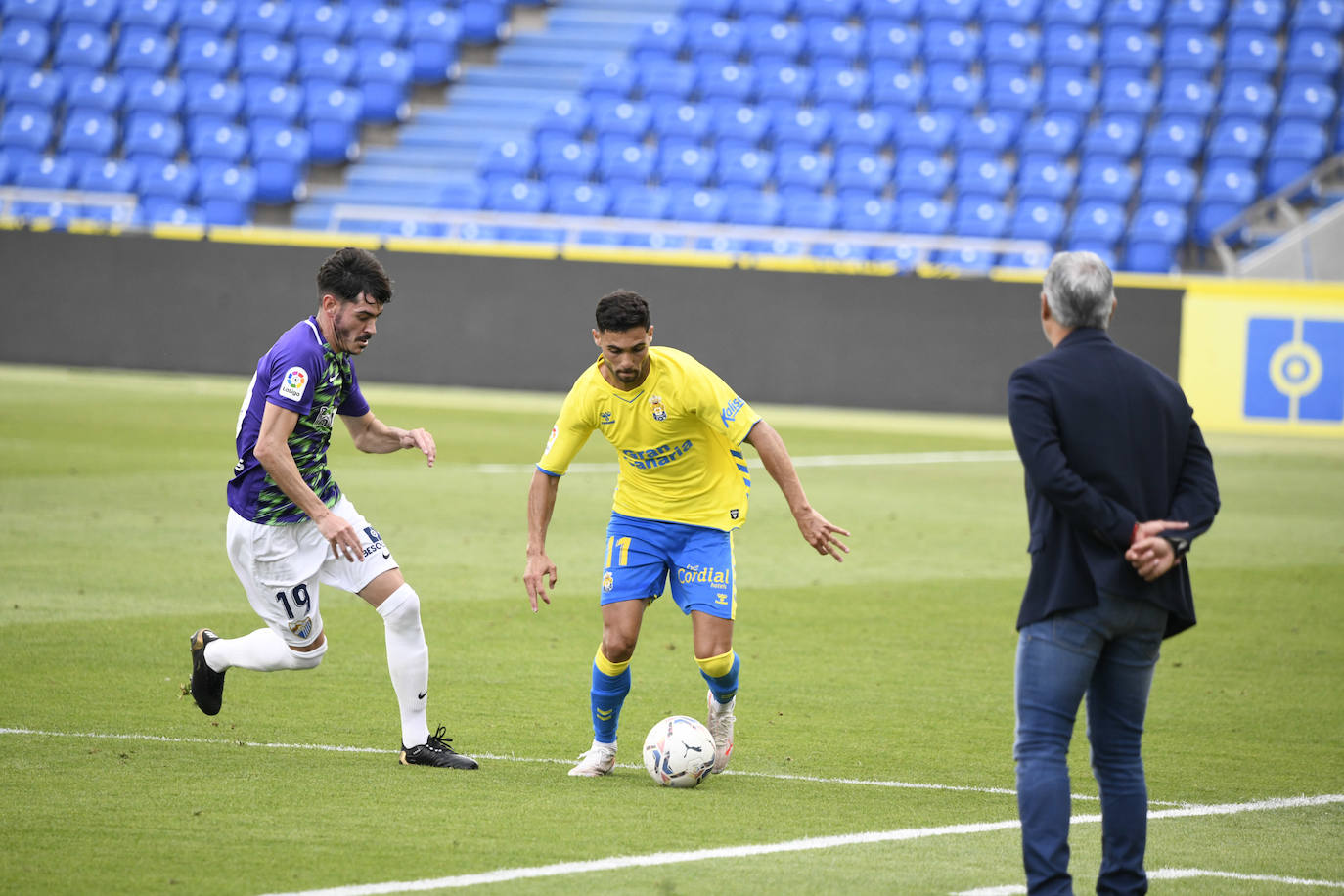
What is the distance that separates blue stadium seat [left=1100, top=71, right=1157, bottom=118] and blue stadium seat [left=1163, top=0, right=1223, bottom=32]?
1.48m

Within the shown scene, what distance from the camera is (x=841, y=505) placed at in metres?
15.5

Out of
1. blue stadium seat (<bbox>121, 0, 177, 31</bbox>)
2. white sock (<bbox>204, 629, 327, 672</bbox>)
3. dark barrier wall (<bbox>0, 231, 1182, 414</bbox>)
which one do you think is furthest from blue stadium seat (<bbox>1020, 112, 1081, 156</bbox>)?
white sock (<bbox>204, 629, 327, 672</bbox>)

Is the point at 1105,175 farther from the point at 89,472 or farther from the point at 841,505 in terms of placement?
the point at 89,472

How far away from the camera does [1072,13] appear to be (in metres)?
29.4

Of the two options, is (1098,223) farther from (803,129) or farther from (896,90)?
(803,129)

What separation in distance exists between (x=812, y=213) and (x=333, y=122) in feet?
29.9

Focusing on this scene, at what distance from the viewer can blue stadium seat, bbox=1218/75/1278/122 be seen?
90.2ft

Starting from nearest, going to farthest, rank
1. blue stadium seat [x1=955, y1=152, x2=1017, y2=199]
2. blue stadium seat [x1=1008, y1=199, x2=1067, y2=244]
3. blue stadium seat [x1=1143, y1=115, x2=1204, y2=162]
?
blue stadium seat [x1=1008, y1=199, x2=1067, y2=244] < blue stadium seat [x1=955, y1=152, x2=1017, y2=199] < blue stadium seat [x1=1143, y1=115, x2=1204, y2=162]

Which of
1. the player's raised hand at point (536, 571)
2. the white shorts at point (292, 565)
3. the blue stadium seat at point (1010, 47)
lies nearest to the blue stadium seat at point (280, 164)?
the blue stadium seat at point (1010, 47)

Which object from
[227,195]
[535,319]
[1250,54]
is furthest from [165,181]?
[1250,54]

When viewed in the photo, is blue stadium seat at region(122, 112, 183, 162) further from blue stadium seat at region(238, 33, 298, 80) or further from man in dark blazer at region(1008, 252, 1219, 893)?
man in dark blazer at region(1008, 252, 1219, 893)

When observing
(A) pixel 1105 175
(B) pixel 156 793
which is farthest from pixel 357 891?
(A) pixel 1105 175

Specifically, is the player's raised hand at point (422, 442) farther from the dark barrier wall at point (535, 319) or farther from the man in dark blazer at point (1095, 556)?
the dark barrier wall at point (535, 319)

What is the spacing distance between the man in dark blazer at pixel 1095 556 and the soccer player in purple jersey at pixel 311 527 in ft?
9.20
